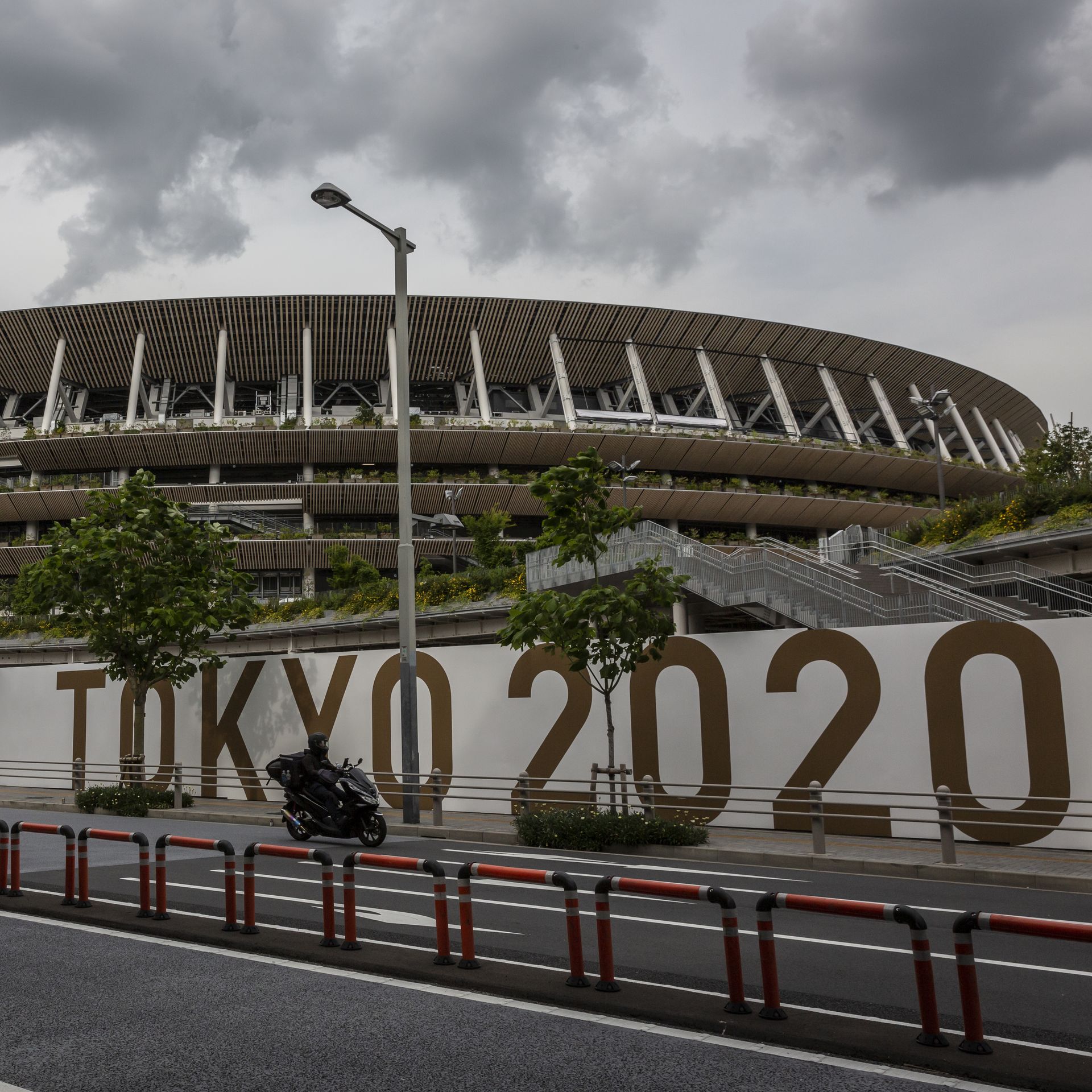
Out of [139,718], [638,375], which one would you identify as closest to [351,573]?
[139,718]

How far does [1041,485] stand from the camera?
32.8 metres

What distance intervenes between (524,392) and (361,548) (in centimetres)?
1729

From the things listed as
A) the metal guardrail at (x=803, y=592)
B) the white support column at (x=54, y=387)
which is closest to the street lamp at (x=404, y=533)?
the metal guardrail at (x=803, y=592)

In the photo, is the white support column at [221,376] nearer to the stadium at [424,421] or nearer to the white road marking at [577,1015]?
the stadium at [424,421]

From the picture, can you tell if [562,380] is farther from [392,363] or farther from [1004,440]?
[1004,440]

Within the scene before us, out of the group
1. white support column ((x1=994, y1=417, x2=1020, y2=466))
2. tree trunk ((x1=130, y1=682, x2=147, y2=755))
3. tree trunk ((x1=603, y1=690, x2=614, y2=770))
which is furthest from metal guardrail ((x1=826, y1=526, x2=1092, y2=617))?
white support column ((x1=994, y1=417, x2=1020, y2=466))

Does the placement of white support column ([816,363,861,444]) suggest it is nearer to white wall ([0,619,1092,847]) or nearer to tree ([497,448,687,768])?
white wall ([0,619,1092,847])

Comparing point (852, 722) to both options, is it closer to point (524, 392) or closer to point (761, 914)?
point (761, 914)

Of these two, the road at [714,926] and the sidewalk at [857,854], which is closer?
the road at [714,926]

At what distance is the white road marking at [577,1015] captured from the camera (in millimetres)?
5465

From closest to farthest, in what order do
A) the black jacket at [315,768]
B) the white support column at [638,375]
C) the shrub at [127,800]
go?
1. the black jacket at [315,768]
2. the shrub at [127,800]
3. the white support column at [638,375]

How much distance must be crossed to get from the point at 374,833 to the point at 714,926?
27.2 ft

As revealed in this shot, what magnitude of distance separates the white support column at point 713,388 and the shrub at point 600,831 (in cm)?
4967

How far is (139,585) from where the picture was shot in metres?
24.9
